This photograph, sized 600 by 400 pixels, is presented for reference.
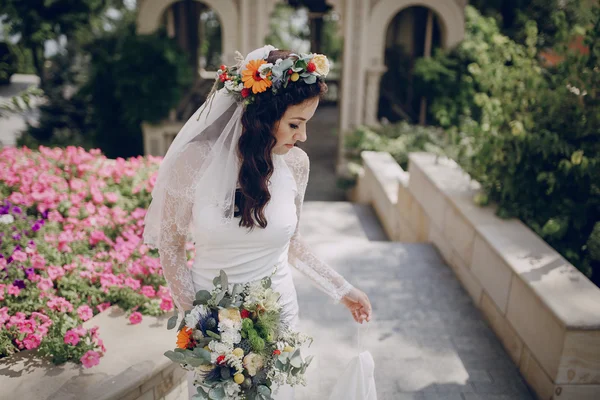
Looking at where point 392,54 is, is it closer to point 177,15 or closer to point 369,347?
point 177,15

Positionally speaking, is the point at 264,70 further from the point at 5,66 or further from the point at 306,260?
the point at 5,66

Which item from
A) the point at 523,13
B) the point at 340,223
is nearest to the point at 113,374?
the point at 340,223

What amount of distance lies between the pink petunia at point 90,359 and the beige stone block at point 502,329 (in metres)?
2.45

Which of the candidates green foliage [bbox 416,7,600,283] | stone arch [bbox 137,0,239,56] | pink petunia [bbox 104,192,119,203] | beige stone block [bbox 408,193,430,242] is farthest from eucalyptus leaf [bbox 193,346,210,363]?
stone arch [bbox 137,0,239,56]

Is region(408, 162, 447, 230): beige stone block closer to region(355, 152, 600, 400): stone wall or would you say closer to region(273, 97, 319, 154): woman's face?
region(355, 152, 600, 400): stone wall

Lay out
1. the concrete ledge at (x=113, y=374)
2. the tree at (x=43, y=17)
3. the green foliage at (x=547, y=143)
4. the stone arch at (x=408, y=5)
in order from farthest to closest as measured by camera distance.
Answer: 1. the stone arch at (x=408, y=5)
2. the tree at (x=43, y=17)
3. the green foliage at (x=547, y=143)
4. the concrete ledge at (x=113, y=374)

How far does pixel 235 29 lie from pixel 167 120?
221cm

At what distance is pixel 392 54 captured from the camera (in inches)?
458

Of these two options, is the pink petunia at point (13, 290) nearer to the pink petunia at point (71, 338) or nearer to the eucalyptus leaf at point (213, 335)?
the pink petunia at point (71, 338)

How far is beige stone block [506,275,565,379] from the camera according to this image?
274 centimetres

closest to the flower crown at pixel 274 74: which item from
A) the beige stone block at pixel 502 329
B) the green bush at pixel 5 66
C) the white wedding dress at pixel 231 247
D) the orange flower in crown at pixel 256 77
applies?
the orange flower in crown at pixel 256 77

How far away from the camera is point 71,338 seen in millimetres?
2600

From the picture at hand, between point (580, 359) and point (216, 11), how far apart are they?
8.88 m

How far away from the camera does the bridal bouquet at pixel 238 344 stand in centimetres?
174
